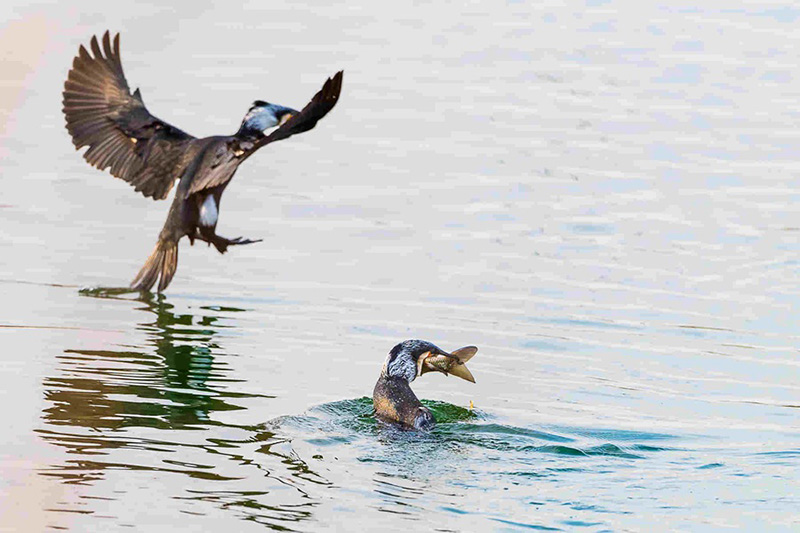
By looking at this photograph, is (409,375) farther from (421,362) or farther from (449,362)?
(449,362)

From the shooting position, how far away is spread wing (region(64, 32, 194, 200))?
12.2 meters

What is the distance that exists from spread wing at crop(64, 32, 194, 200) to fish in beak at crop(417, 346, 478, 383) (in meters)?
3.84

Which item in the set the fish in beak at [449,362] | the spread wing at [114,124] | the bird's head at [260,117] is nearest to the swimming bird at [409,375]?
the fish in beak at [449,362]

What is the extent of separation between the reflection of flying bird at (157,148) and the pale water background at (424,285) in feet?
1.56

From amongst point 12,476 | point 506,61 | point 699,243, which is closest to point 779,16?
point 506,61

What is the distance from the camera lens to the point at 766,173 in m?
15.5

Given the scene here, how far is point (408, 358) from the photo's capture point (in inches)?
355

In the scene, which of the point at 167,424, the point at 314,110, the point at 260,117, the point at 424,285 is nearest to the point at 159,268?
the point at 260,117

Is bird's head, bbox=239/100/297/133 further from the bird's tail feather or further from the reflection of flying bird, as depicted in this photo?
the bird's tail feather

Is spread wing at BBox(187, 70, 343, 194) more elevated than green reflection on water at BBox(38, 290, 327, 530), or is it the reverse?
spread wing at BBox(187, 70, 343, 194)

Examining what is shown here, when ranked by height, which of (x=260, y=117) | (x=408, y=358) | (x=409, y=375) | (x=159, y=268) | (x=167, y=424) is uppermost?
(x=260, y=117)

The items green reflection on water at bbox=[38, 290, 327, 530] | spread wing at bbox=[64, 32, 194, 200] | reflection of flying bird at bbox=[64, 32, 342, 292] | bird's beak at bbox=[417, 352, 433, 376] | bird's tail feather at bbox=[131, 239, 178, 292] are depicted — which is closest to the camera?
green reflection on water at bbox=[38, 290, 327, 530]

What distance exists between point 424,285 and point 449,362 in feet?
9.24

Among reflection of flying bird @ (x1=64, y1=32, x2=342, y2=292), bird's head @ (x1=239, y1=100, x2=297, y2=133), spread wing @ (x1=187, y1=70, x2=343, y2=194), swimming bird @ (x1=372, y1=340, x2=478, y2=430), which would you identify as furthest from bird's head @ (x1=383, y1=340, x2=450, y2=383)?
bird's head @ (x1=239, y1=100, x2=297, y2=133)
